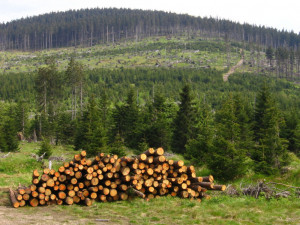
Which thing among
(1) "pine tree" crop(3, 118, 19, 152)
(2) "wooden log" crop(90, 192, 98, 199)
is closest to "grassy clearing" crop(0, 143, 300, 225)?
(2) "wooden log" crop(90, 192, 98, 199)

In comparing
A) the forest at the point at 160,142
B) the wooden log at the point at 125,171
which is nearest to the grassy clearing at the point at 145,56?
the forest at the point at 160,142

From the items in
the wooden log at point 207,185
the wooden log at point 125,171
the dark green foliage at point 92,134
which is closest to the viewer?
the wooden log at point 125,171

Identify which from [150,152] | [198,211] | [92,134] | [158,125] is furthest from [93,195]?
[158,125]

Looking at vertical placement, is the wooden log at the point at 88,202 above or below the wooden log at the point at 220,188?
below

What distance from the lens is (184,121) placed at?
98.8 ft

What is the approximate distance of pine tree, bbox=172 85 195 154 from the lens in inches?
1182

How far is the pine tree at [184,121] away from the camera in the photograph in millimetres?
30031

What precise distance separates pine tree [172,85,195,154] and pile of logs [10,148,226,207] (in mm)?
16508

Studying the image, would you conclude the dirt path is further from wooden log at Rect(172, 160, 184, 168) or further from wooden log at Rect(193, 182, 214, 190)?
wooden log at Rect(193, 182, 214, 190)

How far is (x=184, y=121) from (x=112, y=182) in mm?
18617

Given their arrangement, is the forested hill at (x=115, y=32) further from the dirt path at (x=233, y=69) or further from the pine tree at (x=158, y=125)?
the pine tree at (x=158, y=125)

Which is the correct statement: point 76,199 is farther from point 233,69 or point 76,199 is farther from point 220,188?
point 233,69

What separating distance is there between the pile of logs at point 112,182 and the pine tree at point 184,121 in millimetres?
16508

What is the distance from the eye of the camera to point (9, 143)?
101 feet
